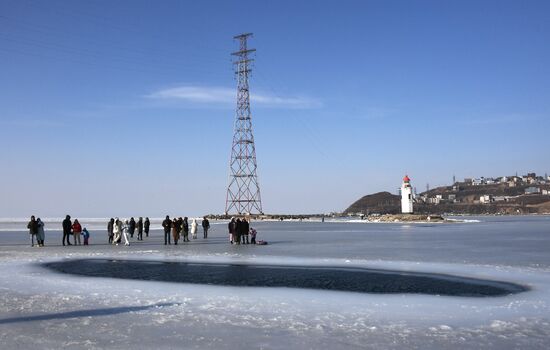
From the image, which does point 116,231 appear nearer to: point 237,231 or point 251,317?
point 237,231

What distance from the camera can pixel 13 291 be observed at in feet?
39.7

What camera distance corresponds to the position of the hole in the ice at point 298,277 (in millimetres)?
12547

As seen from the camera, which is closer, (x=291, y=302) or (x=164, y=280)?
(x=291, y=302)

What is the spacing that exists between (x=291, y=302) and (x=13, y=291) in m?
6.55

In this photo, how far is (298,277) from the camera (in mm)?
14773

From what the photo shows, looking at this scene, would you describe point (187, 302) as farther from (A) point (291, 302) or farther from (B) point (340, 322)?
(B) point (340, 322)

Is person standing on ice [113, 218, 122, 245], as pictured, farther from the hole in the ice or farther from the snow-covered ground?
the snow-covered ground

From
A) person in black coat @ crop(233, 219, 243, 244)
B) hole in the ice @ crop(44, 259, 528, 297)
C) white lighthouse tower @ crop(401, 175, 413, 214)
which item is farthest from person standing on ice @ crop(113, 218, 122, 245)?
white lighthouse tower @ crop(401, 175, 413, 214)

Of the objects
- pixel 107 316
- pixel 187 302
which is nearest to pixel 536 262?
pixel 187 302

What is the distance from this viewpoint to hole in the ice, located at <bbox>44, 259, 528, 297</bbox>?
12547 millimetres

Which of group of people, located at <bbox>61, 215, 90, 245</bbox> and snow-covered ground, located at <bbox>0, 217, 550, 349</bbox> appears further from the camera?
group of people, located at <bbox>61, 215, 90, 245</bbox>

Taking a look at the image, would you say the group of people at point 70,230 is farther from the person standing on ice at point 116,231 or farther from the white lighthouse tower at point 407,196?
the white lighthouse tower at point 407,196

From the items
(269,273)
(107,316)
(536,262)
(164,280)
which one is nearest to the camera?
(107,316)

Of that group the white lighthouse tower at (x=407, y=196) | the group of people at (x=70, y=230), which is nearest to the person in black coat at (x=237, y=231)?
the group of people at (x=70, y=230)
